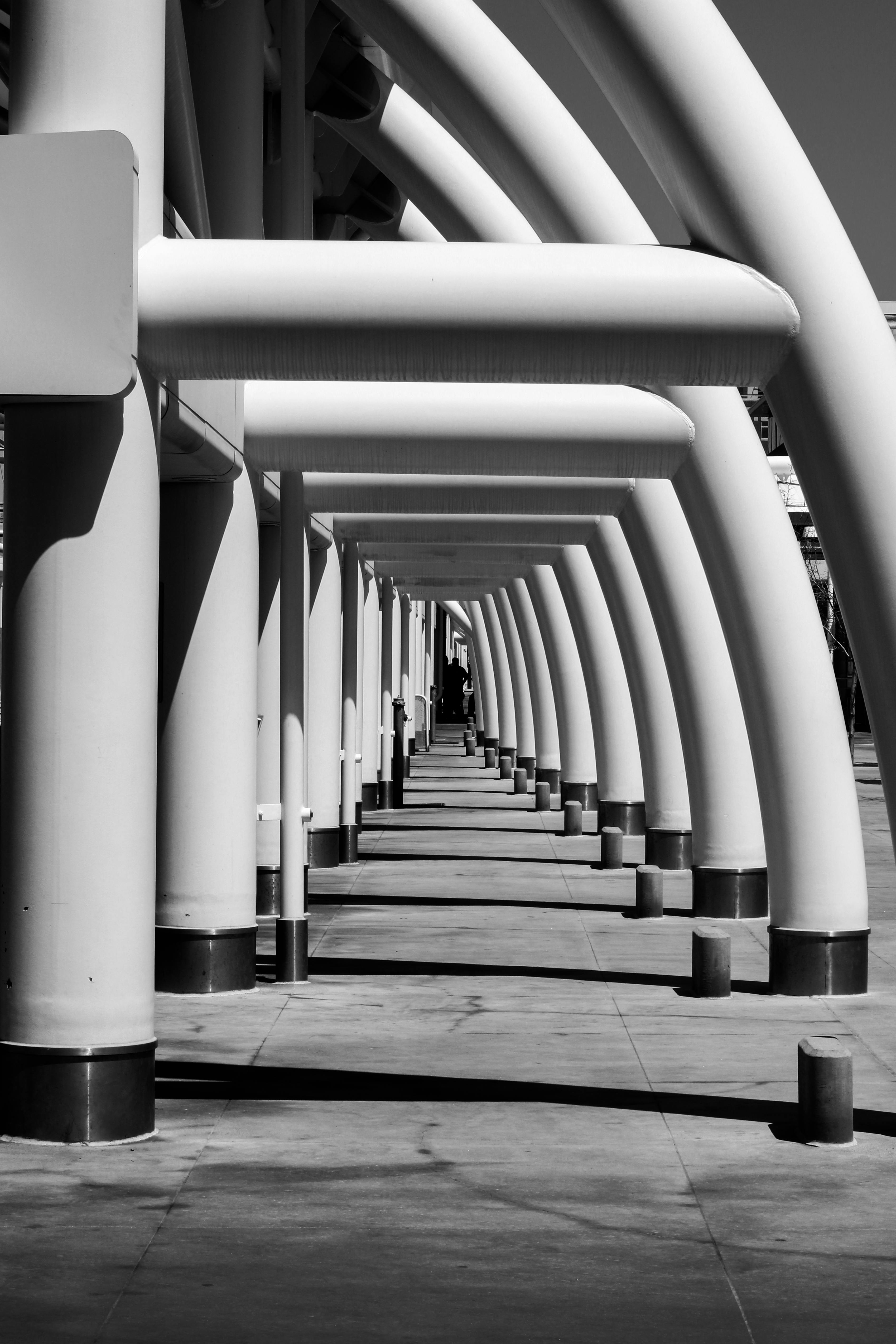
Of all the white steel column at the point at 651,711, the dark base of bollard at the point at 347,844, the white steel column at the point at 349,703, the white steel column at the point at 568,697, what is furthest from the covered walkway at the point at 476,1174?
the white steel column at the point at 568,697

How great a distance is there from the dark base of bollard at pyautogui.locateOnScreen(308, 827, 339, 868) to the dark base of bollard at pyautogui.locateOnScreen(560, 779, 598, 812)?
9.71m

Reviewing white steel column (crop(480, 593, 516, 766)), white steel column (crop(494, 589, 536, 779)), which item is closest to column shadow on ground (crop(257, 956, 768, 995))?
white steel column (crop(494, 589, 536, 779))

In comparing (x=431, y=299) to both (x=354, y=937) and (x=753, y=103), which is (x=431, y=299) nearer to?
(x=753, y=103)

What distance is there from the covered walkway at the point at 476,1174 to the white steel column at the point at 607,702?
11015 millimetres

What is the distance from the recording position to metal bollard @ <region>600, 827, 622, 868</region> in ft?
68.6

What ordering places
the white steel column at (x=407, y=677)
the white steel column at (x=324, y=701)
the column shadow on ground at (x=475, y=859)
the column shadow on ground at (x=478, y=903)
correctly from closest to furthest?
the column shadow on ground at (x=478, y=903), the white steel column at (x=324, y=701), the column shadow on ground at (x=475, y=859), the white steel column at (x=407, y=677)

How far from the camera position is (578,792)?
98.3ft

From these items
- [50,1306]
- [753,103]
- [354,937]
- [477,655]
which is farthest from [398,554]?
[477,655]

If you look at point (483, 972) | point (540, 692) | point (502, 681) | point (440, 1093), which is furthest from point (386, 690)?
point (440, 1093)

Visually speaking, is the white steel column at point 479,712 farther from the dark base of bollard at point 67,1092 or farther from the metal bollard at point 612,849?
the dark base of bollard at point 67,1092

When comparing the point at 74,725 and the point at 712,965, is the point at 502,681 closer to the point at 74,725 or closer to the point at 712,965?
the point at 712,965

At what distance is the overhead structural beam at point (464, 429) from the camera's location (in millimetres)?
11844

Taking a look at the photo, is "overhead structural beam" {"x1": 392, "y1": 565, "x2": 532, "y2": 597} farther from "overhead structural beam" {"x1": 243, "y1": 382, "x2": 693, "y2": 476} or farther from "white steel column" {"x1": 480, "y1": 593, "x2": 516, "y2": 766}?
"overhead structural beam" {"x1": 243, "y1": 382, "x2": 693, "y2": 476}

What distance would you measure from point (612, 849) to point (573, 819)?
4.77 metres
